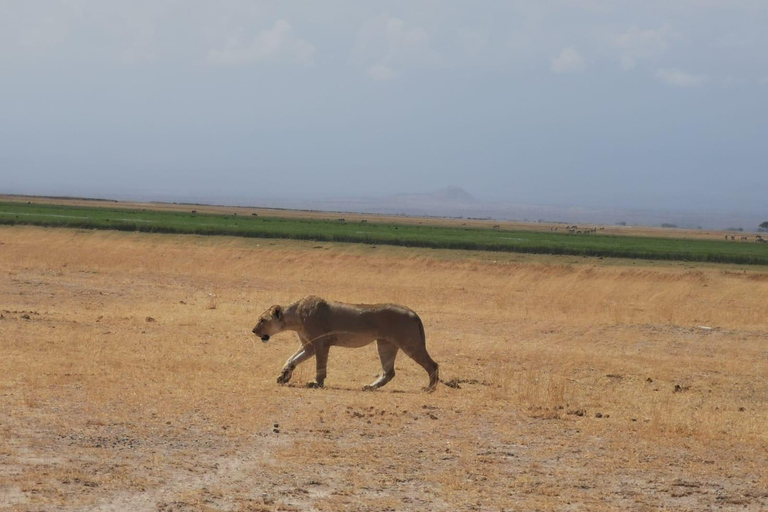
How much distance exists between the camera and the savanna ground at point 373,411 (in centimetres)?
926

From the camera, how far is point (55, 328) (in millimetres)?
19953

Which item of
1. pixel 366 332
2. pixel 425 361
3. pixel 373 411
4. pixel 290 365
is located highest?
pixel 366 332

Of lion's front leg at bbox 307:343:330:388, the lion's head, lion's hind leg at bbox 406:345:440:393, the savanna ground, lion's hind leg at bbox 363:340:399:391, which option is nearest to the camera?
the savanna ground

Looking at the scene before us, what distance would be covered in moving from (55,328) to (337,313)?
23.3ft

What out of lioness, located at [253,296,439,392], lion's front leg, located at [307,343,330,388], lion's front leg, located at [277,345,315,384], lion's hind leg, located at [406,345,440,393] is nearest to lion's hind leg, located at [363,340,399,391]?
lioness, located at [253,296,439,392]

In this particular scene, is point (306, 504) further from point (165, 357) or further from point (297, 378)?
point (165, 357)

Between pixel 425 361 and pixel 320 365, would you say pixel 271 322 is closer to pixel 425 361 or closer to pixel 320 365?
pixel 320 365

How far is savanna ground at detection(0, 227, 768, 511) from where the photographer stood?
30.4 feet

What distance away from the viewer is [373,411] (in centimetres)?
1273

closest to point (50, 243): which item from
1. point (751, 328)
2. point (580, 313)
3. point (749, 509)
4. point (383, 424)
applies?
point (580, 313)

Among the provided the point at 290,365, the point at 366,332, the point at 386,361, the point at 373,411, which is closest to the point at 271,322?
the point at 290,365

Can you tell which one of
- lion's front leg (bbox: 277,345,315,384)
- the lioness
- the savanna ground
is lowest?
the savanna ground

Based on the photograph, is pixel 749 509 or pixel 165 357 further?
pixel 165 357

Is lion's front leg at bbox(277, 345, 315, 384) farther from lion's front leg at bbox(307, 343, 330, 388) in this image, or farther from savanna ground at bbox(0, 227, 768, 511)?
savanna ground at bbox(0, 227, 768, 511)
